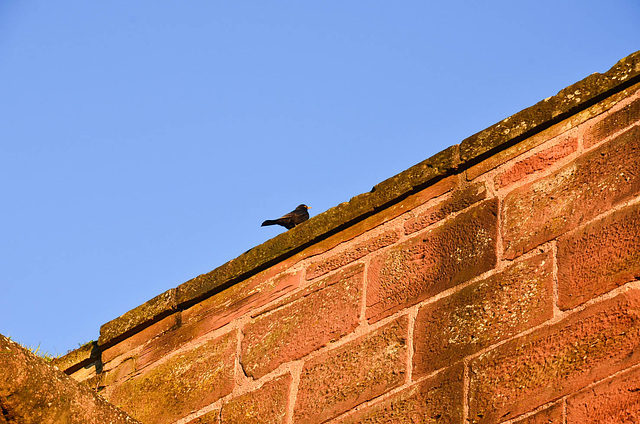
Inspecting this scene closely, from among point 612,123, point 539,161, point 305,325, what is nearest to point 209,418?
point 305,325

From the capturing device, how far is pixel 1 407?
2598 millimetres

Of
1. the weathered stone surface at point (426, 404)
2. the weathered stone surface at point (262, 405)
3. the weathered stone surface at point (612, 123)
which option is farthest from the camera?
the weathered stone surface at point (262, 405)

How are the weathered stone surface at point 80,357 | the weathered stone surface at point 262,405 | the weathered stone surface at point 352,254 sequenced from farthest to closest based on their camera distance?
the weathered stone surface at point 80,357, the weathered stone surface at point 352,254, the weathered stone surface at point 262,405

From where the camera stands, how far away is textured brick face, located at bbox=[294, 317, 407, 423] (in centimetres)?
318

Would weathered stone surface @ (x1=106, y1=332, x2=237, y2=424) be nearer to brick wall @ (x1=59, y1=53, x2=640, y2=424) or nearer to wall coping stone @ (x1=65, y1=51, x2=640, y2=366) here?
brick wall @ (x1=59, y1=53, x2=640, y2=424)

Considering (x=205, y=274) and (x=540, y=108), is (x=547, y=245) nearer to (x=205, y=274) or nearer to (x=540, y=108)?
(x=540, y=108)

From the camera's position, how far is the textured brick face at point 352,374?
3.18 m

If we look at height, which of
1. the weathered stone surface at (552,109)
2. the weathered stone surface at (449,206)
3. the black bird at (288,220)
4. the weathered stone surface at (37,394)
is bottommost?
the weathered stone surface at (37,394)

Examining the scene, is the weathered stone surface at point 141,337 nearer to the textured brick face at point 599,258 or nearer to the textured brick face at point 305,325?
the textured brick face at point 305,325

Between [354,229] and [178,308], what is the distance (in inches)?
40.4

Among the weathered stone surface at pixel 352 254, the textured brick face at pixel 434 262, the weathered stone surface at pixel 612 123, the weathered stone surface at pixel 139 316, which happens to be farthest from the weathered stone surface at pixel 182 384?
the weathered stone surface at pixel 612 123

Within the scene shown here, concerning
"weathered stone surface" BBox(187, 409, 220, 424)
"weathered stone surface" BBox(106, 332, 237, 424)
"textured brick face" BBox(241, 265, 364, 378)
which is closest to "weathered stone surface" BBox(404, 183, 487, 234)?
"textured brick face" BBox(241, 265, 364, 378)

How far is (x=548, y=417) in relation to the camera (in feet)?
8.61

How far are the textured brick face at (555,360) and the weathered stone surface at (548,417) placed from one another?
3cm
